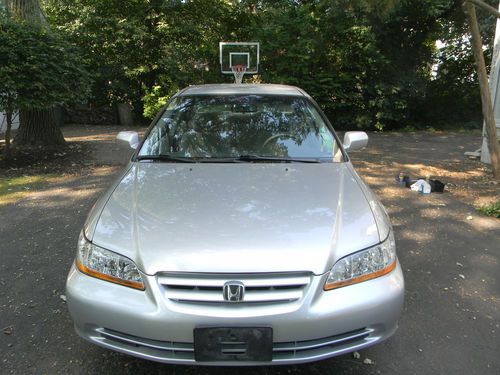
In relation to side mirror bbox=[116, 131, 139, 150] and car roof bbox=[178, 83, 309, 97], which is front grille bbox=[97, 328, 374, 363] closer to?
side mirror bbox=[116, 131, 139, 150]

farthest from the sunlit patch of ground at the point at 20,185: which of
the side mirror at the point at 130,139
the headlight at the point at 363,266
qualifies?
the headlight at the point at 363,266

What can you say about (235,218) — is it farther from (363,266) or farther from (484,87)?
(484,87)

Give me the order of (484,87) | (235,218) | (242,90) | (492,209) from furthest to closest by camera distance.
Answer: (484,87), (492,209), (242,90), (235,218)

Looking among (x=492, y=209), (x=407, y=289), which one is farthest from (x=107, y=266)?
(x=492, y=209)

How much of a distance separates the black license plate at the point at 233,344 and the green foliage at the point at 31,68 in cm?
638

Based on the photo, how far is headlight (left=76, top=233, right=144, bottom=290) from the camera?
7.59 ft

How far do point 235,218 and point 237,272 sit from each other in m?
0.40

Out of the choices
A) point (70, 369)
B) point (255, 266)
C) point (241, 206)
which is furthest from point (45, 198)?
point (255, 266)

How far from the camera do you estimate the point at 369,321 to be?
2.31 metres

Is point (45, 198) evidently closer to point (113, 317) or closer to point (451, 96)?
point (113, 317)

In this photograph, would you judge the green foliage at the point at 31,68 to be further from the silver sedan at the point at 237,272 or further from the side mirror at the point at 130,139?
the silver sedan at the point at 237,272

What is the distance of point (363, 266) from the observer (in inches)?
94.0

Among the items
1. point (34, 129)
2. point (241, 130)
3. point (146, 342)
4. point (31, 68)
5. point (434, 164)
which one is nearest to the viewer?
point (146, 342)

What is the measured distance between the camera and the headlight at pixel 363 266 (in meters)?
2.30
